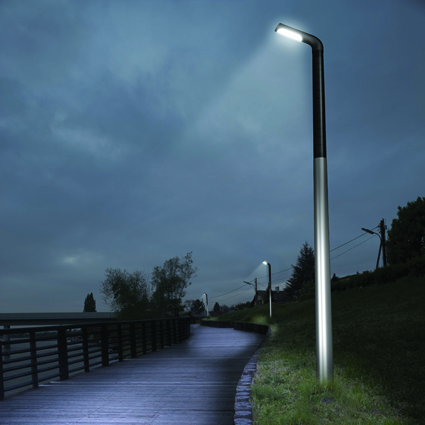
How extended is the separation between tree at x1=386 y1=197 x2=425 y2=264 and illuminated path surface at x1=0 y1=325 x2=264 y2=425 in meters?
48.3

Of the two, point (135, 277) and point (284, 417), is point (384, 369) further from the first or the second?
point (135, 277)

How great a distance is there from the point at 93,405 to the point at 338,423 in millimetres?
3757

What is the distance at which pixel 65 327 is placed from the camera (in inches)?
362

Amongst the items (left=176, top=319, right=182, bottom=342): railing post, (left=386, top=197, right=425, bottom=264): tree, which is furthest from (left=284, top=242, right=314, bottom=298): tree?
(left=176, top=319, right=182, bottom=342): railing post

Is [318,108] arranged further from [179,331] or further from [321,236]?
[179,331]

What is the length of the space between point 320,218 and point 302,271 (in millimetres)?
86419

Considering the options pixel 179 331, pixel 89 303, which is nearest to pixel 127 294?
pixel 179 331

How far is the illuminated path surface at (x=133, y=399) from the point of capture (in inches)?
221

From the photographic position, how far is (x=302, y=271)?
90125mm

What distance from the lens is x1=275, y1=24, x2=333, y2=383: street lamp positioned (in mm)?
6285

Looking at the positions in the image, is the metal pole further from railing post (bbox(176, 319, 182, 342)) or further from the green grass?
railing post (bbox(176, 319, 182, 342))

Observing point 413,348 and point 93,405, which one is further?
point 413,348

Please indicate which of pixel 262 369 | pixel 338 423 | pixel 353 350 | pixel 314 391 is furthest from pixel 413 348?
pixel 338 423

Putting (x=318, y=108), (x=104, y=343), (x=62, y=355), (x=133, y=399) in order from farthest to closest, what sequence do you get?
(x=104, y=343)
(x=62, y=355)
(x=318, y=108)
(x=133, y=399)
